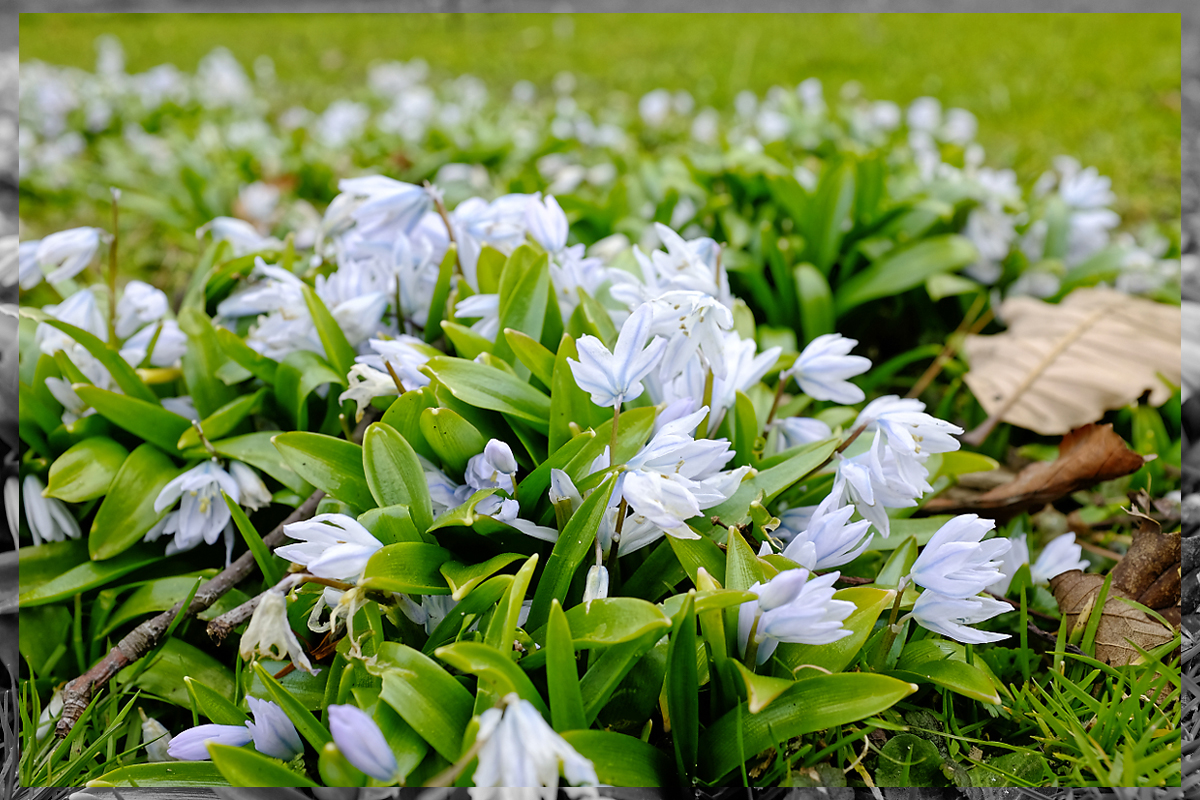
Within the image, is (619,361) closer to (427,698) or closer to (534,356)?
(534,356)

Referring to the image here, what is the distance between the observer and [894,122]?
17.7 ft

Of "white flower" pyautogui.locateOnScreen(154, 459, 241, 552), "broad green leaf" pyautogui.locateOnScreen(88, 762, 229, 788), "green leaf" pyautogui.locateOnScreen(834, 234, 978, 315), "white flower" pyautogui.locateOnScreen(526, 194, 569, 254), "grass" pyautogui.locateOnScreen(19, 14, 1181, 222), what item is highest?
"grass" pyautogui.locateOnScreen(19, 14, 1181, 222)

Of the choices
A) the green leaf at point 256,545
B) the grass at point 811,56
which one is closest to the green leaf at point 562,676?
the green leaf at point 256,545

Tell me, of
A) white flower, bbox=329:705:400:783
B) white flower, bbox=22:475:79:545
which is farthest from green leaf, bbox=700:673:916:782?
white flower, bbox=22:475:79:545

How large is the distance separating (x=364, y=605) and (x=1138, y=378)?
259 cm

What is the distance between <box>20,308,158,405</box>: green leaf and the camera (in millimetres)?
2273

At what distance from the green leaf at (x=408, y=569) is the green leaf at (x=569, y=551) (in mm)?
189

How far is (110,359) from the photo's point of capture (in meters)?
2.31

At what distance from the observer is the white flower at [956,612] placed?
161 cm

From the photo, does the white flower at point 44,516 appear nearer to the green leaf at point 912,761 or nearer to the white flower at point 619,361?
the white flower at point 619,361

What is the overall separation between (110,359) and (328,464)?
90 centimetres

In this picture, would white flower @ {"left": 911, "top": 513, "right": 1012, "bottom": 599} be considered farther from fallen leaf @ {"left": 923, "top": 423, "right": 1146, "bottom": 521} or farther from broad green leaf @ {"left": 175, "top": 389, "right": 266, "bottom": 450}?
broad green leaf @ {"left": 175, "top": 389, "right": 266, "bottom": 450}

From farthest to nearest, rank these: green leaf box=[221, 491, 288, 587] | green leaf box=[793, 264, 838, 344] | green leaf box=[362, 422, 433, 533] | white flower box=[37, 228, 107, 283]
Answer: green leaf box=[793, 264, 838, 344] < white flower box=[37, 228, 107, 283] < green leaf box=[221, 491, 288, 587] < green leaf box=[362, 422, 433, 533]

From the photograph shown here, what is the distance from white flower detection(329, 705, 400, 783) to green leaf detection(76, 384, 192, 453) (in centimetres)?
128
